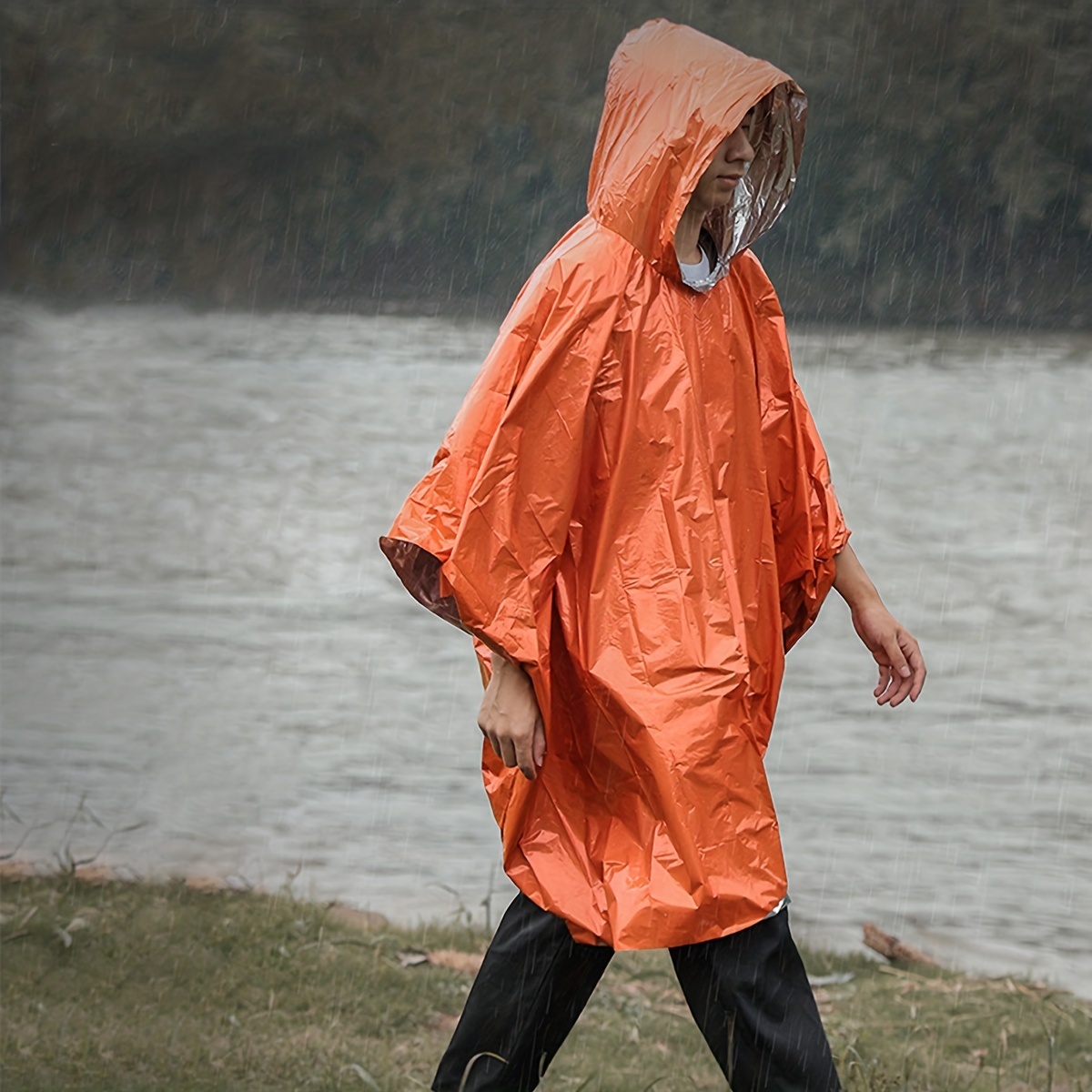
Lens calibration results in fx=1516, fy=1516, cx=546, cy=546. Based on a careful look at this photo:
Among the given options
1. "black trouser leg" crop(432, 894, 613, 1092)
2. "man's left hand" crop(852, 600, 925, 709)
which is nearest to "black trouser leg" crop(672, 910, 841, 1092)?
"black trouser leg" crop(432, 894, 613, 1092)

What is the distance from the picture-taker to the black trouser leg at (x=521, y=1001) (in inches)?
75.2

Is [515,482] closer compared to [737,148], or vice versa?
[515,482]

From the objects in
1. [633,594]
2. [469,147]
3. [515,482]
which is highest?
[469,147]

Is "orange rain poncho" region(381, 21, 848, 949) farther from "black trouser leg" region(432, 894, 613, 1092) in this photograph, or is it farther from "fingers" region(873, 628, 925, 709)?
"fingers" region(873, 628, 925, 709)

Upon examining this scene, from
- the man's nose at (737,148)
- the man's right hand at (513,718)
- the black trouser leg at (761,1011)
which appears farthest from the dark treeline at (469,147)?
the black trouser leg at (761,1011)

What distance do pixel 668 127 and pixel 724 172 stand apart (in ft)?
0.31

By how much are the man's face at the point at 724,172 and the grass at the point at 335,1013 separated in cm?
134

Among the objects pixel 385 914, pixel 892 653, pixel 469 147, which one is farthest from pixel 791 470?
pixel 469 147

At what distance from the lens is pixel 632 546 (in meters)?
1.88

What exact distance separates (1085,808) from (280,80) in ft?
16.9

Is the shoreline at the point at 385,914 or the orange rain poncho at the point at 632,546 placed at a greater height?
the orange rain poncho at the point at 632,546

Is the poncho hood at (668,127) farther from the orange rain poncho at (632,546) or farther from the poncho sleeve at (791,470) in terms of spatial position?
the poncho sleeve at (791,470)

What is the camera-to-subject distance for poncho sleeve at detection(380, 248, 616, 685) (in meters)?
1.79

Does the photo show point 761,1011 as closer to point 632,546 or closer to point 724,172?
point 632,546
